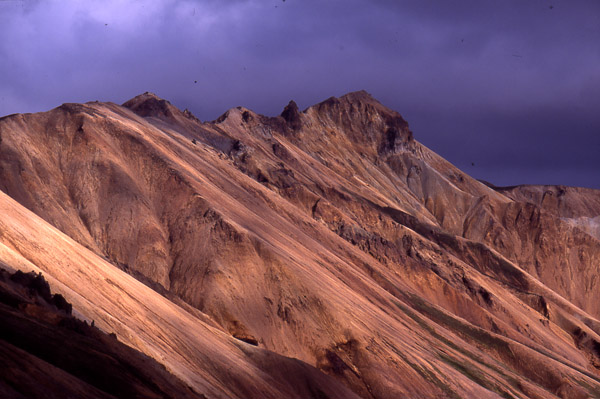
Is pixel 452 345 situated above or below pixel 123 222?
above

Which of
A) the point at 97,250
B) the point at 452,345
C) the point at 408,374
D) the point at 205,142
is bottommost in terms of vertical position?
the point at 97,250

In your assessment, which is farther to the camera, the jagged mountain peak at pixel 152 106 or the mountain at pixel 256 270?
the jagged mountain peak at pixel 152 106

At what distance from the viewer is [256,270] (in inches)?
1961

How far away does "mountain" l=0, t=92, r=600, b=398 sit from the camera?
1280 inches

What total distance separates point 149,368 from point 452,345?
41291 millimetres

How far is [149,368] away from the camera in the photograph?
67.9 ft

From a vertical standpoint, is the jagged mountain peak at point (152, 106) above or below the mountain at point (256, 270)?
above

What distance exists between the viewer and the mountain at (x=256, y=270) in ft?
107

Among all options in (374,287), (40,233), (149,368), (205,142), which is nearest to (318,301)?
(374,287)

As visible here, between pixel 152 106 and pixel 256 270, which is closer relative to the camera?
pixel 256 270

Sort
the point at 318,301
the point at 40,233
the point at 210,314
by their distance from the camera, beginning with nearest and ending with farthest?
the point at 40,233
the point at 210,314
the point at 318,301

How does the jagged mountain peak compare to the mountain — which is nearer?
the mountain

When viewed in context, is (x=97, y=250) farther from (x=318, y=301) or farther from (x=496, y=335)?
(x=496, y=335)

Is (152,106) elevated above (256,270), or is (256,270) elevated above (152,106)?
(152,106)
